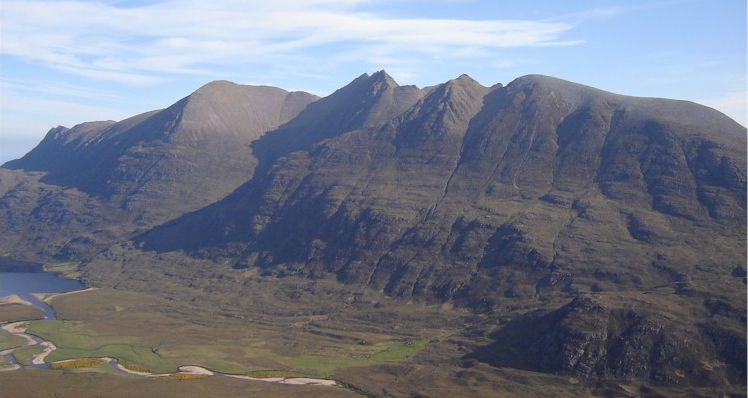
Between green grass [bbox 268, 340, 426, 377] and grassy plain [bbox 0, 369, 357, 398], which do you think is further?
green grass [bbox 268, 340, 426, 377]

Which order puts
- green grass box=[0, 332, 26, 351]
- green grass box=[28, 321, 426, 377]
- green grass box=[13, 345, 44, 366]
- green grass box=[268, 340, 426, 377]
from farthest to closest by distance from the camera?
green grass box=[0, 332, 26, 351] < green grass box=[13, 345, 44, 366] < green grass box=[28, 321, 426, 377] < green grass box=[268, 340, 426, 377]

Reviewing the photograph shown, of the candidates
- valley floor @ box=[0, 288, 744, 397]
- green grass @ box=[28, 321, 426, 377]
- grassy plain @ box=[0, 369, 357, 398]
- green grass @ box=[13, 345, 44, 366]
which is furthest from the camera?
green grass @ box=[13, 345, 44, 366]

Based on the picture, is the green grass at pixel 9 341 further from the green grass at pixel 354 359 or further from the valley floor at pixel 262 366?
the green grass at pixel 354 359

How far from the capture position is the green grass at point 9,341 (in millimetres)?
182000

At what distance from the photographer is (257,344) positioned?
7352 inches

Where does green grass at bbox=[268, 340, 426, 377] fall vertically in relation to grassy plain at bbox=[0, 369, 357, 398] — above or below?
above

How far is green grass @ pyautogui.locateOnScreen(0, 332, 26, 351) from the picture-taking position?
18200cm

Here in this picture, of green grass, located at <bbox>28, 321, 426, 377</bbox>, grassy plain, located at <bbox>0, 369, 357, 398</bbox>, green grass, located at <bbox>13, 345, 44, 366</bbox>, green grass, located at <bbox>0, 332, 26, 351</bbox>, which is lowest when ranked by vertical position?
green grass, located at <bbox>13, 345, 44, 366</bbox>

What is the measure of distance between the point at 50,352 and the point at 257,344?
1966 inches

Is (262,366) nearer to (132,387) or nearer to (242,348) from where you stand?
(242,348)

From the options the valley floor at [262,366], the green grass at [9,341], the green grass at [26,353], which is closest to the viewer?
the valley floor at [262,366]

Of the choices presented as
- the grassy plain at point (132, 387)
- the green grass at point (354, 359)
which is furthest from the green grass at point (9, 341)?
the green grass at point (354, 359)

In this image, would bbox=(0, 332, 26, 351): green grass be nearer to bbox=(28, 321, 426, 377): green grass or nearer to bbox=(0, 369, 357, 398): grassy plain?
bbox=(28, 321, 426, 377): green grass

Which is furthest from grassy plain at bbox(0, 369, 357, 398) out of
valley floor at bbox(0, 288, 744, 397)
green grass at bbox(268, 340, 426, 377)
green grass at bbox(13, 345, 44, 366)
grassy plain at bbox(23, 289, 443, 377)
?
green grass at bbox(268, 340, 426, 377)
